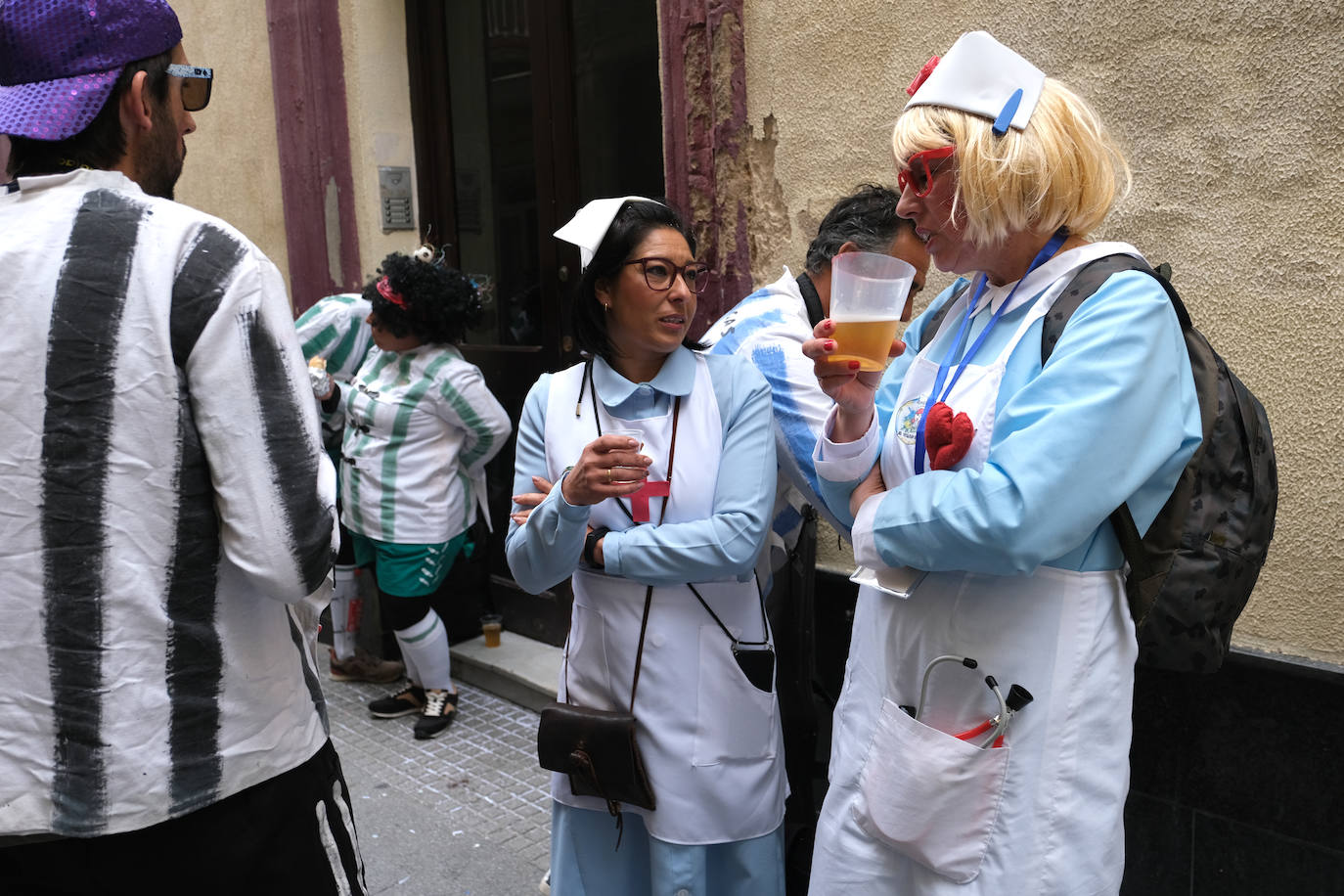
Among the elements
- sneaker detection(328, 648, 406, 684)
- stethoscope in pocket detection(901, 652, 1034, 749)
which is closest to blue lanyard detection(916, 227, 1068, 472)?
stethoscope in pocket detection(901, 652, 1034, 749)

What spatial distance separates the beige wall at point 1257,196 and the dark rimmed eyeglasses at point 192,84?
7.50 feet

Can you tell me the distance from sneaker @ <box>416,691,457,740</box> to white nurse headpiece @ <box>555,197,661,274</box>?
290 cm

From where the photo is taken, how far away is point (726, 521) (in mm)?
2221

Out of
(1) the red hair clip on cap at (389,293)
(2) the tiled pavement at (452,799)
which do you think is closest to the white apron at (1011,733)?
(2) the tiled pavement at (452,799)

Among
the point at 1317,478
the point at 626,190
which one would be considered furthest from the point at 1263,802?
the point at 626,190

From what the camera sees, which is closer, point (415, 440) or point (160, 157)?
point (160, 157)

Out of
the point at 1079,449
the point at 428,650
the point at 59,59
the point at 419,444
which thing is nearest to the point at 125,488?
the point at 59,59

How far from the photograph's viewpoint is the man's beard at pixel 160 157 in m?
1.67

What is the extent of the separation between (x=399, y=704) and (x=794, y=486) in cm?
305

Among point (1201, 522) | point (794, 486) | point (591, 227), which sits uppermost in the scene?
point (591, 227)

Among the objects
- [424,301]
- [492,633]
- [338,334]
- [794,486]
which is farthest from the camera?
[492,633]

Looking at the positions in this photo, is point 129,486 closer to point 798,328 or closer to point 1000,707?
point 1000,707

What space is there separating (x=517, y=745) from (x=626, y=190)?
2473mm

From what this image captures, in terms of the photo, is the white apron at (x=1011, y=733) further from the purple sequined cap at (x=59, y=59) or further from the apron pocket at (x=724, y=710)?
the purple sequined cap at (x=59, y=59)
